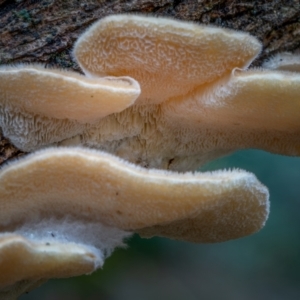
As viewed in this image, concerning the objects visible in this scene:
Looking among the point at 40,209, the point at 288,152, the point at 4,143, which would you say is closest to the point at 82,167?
the point at 40,209

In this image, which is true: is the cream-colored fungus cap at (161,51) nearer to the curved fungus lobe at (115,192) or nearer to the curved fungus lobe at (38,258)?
the curved fungus lobe at (115,192)

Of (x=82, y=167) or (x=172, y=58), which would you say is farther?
(x=172, y=58)

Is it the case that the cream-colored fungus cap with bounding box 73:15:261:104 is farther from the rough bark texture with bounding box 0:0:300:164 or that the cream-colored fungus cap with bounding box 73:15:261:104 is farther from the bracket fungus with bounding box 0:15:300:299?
the rough bark texture with bounding box 0:0:300:164

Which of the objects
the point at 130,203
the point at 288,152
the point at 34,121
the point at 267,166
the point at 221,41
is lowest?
the point at 267,166

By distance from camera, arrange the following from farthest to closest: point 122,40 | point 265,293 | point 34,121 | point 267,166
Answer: point 267,166, point 265,293, point 34,121, point 122,40

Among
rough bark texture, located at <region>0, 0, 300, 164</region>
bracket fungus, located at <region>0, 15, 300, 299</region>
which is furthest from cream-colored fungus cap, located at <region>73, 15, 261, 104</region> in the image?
rough bark texture, located at <region>0, 0, 300, 164</region>

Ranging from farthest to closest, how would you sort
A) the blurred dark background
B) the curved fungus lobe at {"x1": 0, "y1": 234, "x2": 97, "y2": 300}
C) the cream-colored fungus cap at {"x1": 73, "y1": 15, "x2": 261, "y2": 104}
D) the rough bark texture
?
the blurred dark background < the rough bark texture < the cream-colored fungus cap at {"x1": 73, "y1": 15, "x2": 261, "y2": 104} < the curved fungus lobe at {"x1": 0, "y1": 234, "x2": 97, "y2": 300}

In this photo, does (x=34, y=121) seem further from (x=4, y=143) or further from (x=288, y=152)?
(x=288, y=152)
